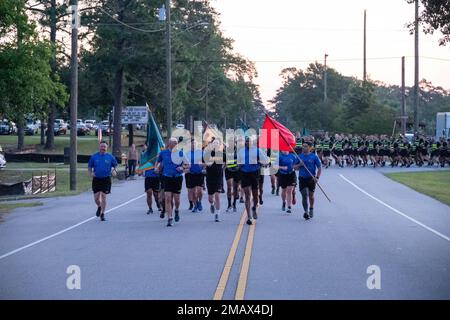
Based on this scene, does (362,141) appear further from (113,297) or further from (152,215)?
(113,297)

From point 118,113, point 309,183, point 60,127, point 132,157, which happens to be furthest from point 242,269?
point 60,127

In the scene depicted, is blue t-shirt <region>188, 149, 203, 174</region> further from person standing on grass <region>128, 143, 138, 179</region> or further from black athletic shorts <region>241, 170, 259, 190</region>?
person standing on grass <region>128, 143, 138, 179</region>

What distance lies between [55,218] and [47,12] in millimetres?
35521

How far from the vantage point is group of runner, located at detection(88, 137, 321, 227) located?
693 inches

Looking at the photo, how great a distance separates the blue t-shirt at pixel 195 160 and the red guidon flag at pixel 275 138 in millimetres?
1658

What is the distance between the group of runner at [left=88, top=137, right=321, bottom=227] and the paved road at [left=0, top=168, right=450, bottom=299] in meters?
0.48

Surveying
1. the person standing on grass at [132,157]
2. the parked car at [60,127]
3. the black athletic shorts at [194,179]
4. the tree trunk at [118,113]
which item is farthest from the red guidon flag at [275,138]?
the parked car at [60,127]

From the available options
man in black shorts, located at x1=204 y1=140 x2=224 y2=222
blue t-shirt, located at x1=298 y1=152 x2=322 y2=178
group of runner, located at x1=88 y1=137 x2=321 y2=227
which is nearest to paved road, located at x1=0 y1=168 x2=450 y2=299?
group of runner, located at x1=88 y1=137 x2=321 y2=227

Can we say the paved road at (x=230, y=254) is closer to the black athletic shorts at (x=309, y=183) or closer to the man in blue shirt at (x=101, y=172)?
the man in blue shirt at (x=101, y=172)

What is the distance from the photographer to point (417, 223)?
18.2 meters

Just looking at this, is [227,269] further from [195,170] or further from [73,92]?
[73,92]

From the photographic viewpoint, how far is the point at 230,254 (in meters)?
12.9

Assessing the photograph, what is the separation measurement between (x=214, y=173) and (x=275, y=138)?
6.99 ft

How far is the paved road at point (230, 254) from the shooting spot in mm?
9852
